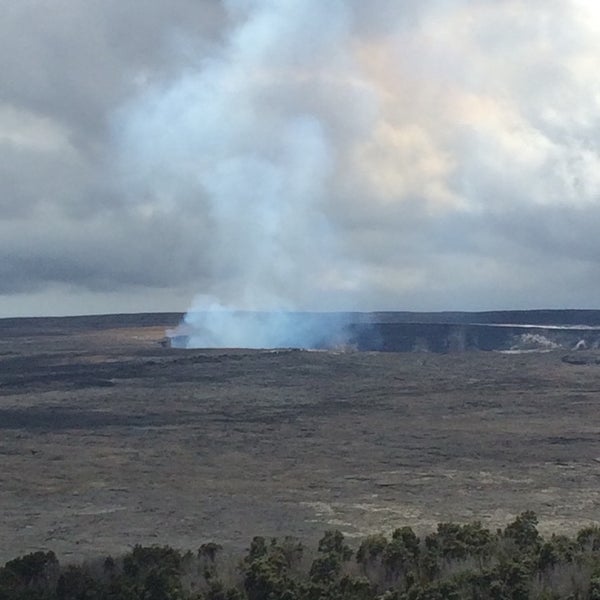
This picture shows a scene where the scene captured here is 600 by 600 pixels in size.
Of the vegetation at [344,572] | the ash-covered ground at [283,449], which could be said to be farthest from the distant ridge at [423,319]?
the vegetation at [344,572]

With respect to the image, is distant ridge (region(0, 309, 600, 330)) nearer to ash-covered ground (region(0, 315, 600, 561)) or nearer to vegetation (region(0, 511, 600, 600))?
ash-covered ground (region(0, 315, 600, 561))

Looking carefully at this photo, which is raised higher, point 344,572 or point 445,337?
point 445,337

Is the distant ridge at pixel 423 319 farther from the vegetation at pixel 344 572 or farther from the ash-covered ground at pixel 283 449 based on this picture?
the vegetation at pixel 344 572

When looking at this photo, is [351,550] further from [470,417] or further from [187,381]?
[187,381]

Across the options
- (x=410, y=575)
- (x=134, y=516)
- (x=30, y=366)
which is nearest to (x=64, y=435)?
(x=134, y=516)

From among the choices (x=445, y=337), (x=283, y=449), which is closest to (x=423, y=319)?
(x=445, y=337)

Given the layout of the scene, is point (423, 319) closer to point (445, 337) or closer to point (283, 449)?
point (445, 337)
